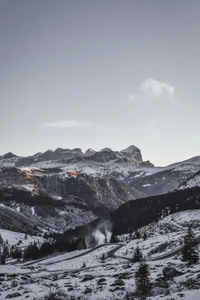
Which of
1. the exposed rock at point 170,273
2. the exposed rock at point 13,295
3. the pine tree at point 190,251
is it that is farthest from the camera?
the pine tree at point 190,251

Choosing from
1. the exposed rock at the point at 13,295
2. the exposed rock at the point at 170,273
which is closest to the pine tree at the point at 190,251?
the exposed rock at the point at 170,273

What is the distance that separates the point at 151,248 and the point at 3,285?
78.3 metres

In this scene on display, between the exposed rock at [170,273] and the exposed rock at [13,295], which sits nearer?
the exposed rock at [170,273]

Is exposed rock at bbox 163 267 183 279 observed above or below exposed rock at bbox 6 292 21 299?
above

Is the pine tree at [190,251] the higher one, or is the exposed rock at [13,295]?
the pine tree at [190,251]

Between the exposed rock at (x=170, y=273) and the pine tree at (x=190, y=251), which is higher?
the pine tree at (x=190, y=251)

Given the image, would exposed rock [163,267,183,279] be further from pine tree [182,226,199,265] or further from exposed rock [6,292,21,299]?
exposed rock [6,292,21,299]

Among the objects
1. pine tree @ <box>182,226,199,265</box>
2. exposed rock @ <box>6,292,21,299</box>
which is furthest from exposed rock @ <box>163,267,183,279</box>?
exposed rock @ <box>6,292,21,299</box>

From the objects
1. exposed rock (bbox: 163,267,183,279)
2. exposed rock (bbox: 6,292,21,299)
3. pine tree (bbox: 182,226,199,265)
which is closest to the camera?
exposed rock (bbox: 163,267,183,279)

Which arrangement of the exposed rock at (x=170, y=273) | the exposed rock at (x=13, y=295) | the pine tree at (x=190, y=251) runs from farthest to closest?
the pine tree at (x=190, y=251), the exposed rock at (x=13, y=295), the exposed rock at (x=170, y=273)

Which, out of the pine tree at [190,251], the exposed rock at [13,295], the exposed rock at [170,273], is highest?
the pine tree at [190,251]

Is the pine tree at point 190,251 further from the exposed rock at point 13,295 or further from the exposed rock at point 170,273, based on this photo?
the exposed rock at point 13,295

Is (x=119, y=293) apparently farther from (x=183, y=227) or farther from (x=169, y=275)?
(x=183, y=227)

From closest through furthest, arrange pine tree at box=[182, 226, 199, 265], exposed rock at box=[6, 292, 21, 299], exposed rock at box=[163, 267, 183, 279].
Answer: exposed rock at box=[163, 267, 183, 279] < exposed rock at box=[6, 292, 21, 299] < pine tree at box=[182, 226, 199, 265]
